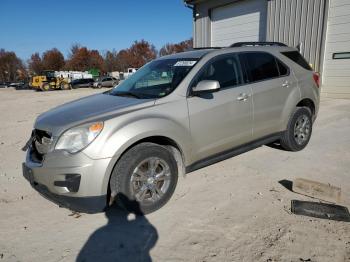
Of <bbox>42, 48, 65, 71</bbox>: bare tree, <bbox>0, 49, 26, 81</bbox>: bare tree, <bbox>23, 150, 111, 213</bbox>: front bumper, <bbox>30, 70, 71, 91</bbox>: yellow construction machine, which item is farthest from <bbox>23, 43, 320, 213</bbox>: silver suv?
<bbox>0, 49, 26, 81</bbox>: bare tree

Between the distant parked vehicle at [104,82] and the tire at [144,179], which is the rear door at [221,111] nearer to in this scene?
the tire at [144,179]

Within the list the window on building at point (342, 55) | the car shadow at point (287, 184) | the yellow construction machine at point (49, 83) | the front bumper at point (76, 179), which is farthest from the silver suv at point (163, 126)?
the yellow construction machine at point (49, 83)

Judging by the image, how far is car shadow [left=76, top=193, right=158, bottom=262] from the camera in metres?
2.62

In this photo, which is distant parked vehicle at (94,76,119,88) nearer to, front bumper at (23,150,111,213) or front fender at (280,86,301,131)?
front fender at (280,86,301,131)

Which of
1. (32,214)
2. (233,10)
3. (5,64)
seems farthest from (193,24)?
(5,64)

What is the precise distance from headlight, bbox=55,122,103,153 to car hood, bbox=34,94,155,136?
0.08 m

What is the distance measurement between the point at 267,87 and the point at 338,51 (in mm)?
8212

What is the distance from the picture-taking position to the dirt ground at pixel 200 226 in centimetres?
262

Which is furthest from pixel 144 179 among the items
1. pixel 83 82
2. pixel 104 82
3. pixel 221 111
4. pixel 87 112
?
pixel 83 82

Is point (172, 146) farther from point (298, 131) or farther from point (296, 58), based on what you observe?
point (296, 58)

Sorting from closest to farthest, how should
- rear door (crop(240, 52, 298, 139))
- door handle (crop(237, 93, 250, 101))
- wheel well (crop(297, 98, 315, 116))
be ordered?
1. door handle (crop(237, 93, 250, 101))
2. rear door (crop(240, 52, 298, 139))
3. wheel well (crop(297, 98, 315, 116))

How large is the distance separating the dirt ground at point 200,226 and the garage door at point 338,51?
7.73 meters

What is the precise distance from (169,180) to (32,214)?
1.57 metres

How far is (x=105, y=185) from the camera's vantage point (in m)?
2.95
